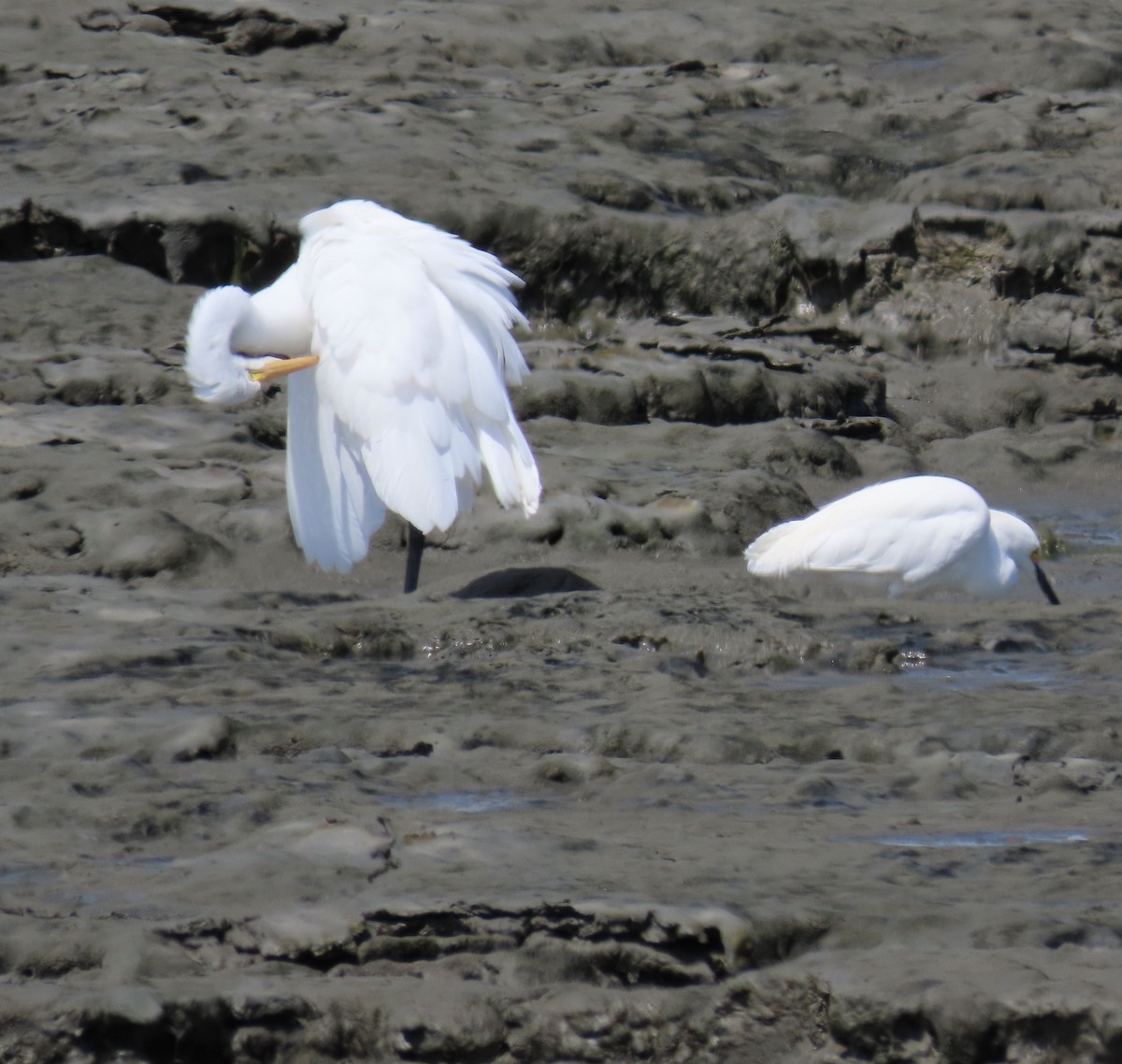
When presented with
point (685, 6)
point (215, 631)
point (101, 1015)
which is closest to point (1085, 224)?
point (685, 6)

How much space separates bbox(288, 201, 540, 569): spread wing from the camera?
610cm

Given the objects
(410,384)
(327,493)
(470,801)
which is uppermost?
(410,384)

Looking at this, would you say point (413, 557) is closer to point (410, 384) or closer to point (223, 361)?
point (410, 384)

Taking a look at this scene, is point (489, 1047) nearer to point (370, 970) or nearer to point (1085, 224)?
point (370, 970)

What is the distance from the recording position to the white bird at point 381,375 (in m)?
6.12

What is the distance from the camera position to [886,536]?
6.57 metres

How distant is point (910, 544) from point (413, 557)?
70.6 inches

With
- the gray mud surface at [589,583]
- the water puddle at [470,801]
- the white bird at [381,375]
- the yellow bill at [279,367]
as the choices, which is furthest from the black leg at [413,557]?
the water puddle at [470,801]

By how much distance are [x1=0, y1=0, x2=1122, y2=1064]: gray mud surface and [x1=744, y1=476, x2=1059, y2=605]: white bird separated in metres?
0.26

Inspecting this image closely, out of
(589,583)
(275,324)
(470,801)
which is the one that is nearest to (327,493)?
(275,324)

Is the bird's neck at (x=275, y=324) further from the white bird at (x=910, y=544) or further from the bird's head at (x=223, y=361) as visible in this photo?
the white bird at (x=910, y=544)

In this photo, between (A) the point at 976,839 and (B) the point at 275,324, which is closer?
(A) the point at 976,839

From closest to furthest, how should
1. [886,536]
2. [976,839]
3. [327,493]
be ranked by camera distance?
[976,839] < [327,493] < [886,536]

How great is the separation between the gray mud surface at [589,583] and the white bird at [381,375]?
0.35 m
